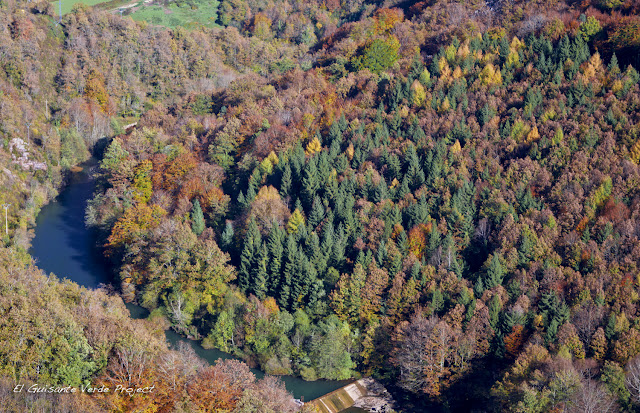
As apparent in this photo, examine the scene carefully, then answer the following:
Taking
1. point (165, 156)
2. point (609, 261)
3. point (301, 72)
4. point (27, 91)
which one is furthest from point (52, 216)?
point (609, 261)

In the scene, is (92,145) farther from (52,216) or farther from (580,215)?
(580,215)

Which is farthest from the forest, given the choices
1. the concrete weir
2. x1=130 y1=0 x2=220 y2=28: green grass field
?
x1=130 y1=0 x2=220 y2=28: green grass field

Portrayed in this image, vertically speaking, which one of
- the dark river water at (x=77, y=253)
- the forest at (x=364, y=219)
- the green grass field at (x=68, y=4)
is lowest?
the dark river water at (x=77, y=253)

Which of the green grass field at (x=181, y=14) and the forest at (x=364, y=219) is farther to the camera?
the green grass field at (x=181, y=14)

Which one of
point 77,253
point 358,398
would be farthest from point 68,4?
point 358,398

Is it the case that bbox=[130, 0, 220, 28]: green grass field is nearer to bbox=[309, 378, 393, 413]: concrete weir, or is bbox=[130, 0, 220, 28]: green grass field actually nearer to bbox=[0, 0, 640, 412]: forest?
bbox=[0, 0, 640, 412]: forest

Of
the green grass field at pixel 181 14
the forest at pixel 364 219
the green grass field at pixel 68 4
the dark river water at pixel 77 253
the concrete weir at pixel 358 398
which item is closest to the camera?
the forest at pixel 364 219

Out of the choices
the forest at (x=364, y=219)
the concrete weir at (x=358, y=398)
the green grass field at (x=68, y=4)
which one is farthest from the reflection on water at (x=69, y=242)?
the green grass field at (x=68, y=4)

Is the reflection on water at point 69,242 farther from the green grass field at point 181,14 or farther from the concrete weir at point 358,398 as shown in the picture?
the green grass field at point 181,14

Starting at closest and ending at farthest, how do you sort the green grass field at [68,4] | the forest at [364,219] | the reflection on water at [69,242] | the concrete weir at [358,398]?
1. the forest at [364,219]
2. the concrete weir at [358,398]
3. the reflection on water at [69,242]
4. the green grass field at [68,4]
